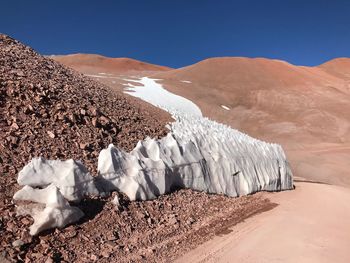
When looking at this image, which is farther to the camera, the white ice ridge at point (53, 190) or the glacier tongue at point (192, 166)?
the glacier tongue at point (192, 166)

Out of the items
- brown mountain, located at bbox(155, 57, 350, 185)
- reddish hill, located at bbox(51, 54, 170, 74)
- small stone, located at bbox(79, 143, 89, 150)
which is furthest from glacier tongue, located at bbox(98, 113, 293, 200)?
reddish hill, located at bbox(51, 54, 170, 74)

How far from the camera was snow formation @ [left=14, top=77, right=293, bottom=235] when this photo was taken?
18.5 ft

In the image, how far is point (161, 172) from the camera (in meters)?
7.60

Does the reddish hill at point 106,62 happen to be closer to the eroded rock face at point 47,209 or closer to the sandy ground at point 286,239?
the sandy ground at point 286,239

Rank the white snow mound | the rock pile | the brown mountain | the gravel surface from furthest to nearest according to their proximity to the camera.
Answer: the brown mountain → the rock pile → the white snow mound → the gravel surface

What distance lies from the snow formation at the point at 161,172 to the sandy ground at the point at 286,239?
4.51 feet

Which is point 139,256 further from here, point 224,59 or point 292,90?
point 224,59

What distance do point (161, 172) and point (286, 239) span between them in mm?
2484

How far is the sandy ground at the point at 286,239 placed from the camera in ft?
19.6

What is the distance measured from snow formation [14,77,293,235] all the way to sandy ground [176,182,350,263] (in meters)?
1.37

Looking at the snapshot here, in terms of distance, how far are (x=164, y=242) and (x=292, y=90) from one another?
119 feet

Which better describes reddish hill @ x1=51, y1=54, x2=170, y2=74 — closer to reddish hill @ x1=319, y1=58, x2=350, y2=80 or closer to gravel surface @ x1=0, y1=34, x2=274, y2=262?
reddish hill @ x1=319, y1=58, x2=350, y2=80

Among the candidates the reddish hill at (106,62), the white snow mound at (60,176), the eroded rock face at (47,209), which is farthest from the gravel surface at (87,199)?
the reddish hill at (106,62)

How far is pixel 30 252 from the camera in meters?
5.01
